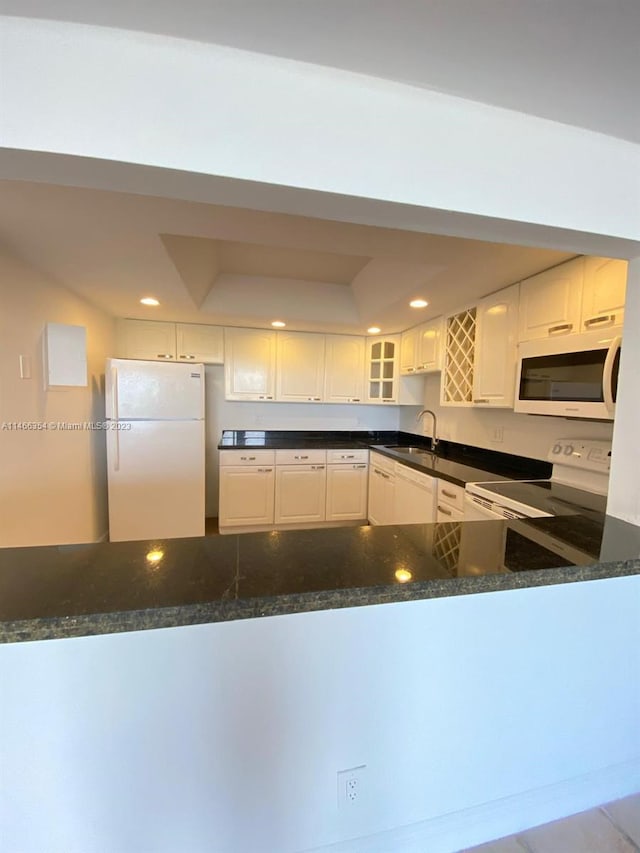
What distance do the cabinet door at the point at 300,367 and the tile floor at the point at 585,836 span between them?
3135mm

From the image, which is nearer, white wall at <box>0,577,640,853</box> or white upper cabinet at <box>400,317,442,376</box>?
white wall at <box>0,577,640,853</box>

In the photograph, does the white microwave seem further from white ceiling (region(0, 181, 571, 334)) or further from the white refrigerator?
the white refrigerator

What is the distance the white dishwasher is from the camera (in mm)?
2531

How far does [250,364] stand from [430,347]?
1.75 m

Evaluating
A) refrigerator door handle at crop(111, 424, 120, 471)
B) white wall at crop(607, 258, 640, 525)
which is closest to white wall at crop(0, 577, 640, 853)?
white wall at crop(607, 258, 640, 525)

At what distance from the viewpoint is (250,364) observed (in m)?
3.57

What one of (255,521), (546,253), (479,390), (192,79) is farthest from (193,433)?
(546,253)

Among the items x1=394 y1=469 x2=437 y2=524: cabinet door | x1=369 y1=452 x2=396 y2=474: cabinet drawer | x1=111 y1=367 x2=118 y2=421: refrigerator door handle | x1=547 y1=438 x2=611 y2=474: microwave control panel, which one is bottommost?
x1=394 y1=469 x2=437 y2=524: cabinet door

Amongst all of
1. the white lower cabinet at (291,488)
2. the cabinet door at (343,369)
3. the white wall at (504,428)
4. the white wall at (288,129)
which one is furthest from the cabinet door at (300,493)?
the white wall at (288,129)

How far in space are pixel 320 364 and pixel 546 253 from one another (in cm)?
230

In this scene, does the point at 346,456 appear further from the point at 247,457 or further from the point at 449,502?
the point at 449,502

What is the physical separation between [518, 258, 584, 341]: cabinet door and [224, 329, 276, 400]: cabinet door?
2.29 metres

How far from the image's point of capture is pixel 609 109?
2.96 feet

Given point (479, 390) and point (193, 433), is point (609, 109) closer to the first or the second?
point (479, 390)
